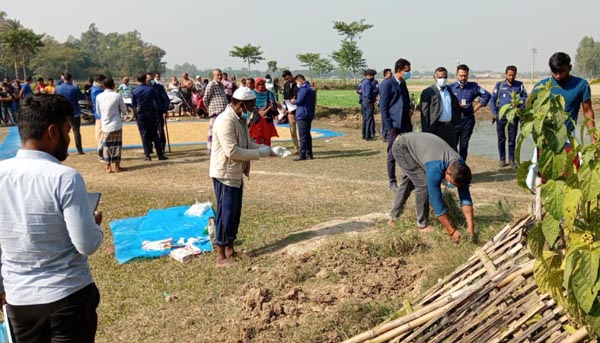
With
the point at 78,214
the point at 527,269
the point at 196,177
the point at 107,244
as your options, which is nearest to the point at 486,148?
the point at 196,177

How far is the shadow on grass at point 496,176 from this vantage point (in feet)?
27.0

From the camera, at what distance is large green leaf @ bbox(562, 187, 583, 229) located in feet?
6.27

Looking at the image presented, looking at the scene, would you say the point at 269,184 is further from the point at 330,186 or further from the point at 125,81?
the point at 125,81

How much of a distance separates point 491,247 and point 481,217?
2.92 meters

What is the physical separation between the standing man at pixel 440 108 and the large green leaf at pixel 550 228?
5.04m

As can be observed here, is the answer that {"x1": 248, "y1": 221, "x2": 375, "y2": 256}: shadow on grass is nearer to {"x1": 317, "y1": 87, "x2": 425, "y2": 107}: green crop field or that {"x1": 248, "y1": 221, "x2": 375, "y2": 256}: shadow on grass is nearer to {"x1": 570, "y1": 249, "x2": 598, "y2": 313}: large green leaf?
{"x1": 570, "y1": 249, "x2": 598, "y2": 313}: large green leaf

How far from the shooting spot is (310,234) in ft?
18.3

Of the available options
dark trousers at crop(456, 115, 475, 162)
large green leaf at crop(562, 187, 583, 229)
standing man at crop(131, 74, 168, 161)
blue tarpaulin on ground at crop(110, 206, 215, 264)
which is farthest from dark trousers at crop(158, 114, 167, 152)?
large green leaf at crop(562, 187, 583, 229)

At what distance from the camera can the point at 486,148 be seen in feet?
42.4

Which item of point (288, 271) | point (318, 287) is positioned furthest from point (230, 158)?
point (318, 287)

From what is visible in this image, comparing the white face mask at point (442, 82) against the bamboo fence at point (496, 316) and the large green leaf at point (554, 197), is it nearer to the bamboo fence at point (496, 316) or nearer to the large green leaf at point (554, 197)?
the bamboo fence at point (496, 316)

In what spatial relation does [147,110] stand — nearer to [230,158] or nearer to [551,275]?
[230,158]

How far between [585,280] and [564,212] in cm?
26

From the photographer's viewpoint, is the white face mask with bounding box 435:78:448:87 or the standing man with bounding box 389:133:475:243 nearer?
the standing man with bounding box 389:133:475:243
